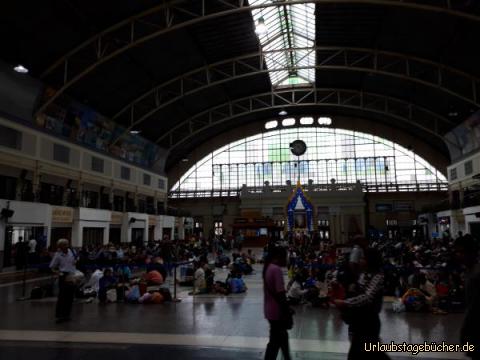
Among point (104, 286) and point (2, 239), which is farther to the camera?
point (2, 239)

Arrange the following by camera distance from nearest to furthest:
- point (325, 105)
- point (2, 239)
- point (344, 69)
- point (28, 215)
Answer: point (2, 239), point (28, 215), point (344, 69), point (325, 105)

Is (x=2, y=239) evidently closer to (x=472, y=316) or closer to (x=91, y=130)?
(x=91, y=130)

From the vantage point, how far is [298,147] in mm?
44031

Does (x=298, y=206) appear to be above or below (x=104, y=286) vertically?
above

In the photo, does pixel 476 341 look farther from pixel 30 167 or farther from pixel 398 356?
pixel 30 167

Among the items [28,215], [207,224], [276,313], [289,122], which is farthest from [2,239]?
[289,122]

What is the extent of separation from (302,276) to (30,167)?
1782 centimetres

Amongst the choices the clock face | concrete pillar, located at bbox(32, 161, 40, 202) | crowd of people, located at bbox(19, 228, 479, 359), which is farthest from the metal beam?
the clock face

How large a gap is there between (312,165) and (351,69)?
66.3ft

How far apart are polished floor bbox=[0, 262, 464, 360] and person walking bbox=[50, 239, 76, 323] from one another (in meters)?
0.27

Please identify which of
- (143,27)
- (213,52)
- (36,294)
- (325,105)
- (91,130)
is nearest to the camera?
(36,294)

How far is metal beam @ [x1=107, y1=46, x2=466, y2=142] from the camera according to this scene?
80.5 feet

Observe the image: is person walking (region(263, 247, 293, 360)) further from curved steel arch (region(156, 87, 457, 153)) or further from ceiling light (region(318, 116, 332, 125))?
ceiling light (region(318, 116, 332, 125))

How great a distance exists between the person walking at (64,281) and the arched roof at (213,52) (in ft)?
44.4
